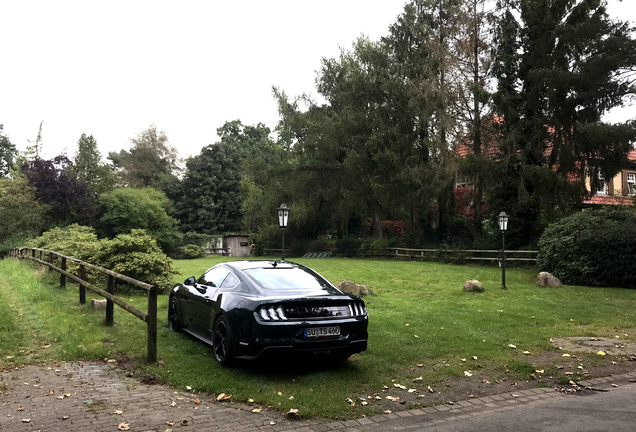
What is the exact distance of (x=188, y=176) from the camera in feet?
184

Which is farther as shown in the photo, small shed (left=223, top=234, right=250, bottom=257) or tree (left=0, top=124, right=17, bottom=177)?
tree (left=0, top=124, right=17, bottom=177)

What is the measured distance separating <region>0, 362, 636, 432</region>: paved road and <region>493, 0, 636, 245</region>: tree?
18.4m

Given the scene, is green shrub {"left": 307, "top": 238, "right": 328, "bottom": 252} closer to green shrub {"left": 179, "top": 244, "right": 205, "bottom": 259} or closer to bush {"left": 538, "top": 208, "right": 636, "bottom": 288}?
green shrub {"left": 179, "top": 244, "right": 205, "bottom": 259}

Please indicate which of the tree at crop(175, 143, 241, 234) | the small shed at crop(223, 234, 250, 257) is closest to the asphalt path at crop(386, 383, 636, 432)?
the small shed at crop(223, 234, 250, 257)

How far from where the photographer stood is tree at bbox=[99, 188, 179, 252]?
40.7 metres

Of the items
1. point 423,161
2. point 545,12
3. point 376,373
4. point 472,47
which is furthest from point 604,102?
point 376,373

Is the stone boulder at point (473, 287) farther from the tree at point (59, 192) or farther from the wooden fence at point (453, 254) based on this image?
the tree at point (59, 192)

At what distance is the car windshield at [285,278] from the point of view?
6.66 meters

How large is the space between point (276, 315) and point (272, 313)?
5 cm

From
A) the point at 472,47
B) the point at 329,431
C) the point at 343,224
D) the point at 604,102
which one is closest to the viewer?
the point at 329,431

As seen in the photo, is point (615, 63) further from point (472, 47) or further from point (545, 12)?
point (472, 47)

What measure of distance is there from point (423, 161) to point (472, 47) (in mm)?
7636

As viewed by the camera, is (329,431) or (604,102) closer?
(329,431)

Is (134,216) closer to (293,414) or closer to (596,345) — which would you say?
(596,345)
